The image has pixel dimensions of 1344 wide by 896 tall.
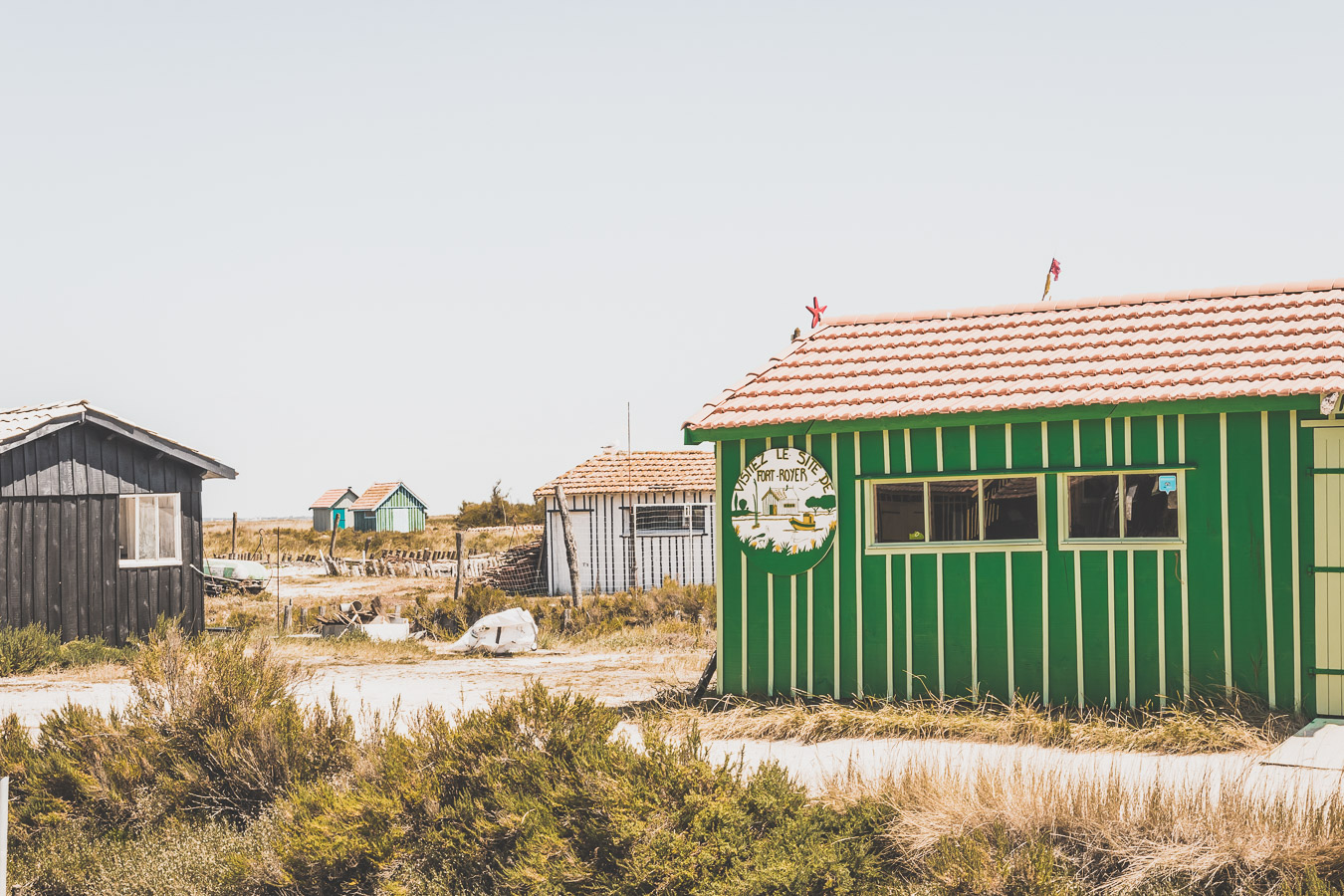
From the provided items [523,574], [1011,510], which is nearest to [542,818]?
[1011,510]

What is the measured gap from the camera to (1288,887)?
5.69 m

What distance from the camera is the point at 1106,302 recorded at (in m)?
11.7

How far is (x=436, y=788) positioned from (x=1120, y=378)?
6.06 m

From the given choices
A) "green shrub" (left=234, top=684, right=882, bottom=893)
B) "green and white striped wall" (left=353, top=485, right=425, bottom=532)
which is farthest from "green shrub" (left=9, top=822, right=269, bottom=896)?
"green and white striped wall" (left=353, top=485, right=425, bottom=532)

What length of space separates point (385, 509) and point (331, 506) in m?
5.35

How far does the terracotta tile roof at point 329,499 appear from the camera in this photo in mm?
67688

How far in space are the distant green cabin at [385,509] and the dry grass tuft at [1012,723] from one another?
54.4m

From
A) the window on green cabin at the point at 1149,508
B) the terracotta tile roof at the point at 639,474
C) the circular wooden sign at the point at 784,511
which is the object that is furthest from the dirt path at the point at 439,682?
the terracotta tile roof at the point at 639,474

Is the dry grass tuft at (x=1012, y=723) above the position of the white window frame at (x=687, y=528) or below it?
below

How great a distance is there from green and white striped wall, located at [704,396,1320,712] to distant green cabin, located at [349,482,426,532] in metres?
53.9

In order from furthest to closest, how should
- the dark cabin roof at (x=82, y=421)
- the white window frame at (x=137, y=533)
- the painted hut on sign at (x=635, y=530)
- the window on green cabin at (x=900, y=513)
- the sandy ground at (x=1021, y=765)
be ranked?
the painted hut on sign at (x=635, y=530) < the white window frame at (x=137, y=533) < the dark cabin roof at (x=82, y=421) < the window on green cabin at (x=900, y=513) < the sandy ground at (x=1021, y=765)

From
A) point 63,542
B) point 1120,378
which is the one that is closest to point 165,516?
point 63,542

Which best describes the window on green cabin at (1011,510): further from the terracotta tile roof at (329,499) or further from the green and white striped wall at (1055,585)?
the terracotta tile roof at (329,499)

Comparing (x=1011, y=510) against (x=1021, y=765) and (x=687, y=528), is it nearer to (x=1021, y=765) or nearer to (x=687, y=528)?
(x=1021, y=765)
